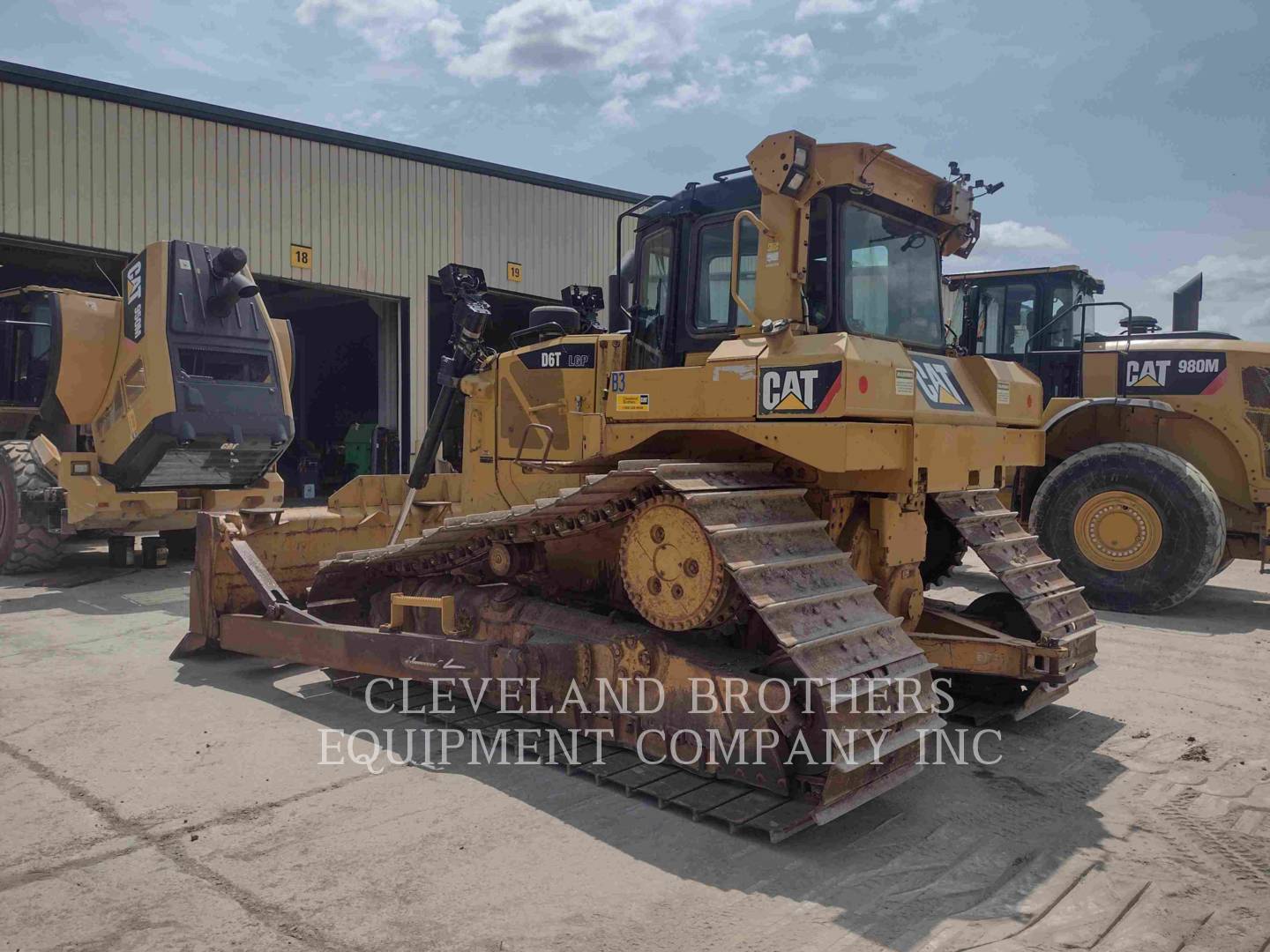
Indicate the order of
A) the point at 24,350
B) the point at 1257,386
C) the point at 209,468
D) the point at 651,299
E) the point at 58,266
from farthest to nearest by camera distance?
the point at 58,266, the point at 24,350, the point at 209,468, the point at 1257,386, the point at 651,299

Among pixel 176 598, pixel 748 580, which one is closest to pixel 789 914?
pixel 748 580

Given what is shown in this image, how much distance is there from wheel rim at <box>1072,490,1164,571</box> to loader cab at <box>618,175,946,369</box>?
13.4 ft

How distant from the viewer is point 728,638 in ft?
15.3

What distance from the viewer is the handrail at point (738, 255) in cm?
468

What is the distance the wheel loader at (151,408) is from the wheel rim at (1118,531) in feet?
25.9

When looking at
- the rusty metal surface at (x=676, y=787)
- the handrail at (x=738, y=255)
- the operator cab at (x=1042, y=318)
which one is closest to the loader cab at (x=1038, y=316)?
the operator cab at (x=1042, y=318)

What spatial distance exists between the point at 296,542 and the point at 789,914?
4.59 m

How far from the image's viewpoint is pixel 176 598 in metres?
8.55

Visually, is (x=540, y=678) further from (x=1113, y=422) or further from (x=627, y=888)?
(x=1113, y=422)

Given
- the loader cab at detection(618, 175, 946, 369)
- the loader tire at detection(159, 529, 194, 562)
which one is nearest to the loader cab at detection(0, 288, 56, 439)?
the loader tire at detection(159, 529, 194, 562)

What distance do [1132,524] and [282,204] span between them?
39.7ft

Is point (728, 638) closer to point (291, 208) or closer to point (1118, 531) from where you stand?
point (1118, 531)

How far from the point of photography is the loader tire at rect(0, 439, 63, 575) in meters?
9.47

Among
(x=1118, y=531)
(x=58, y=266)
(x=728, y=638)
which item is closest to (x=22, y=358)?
(x=58, y=266)
